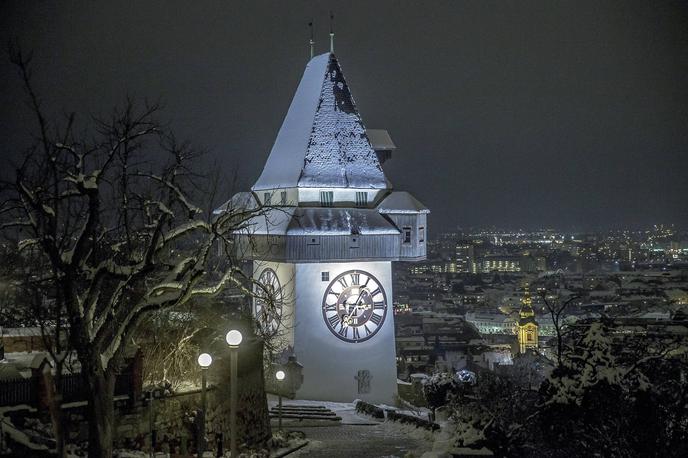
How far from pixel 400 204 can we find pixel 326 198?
3183mm

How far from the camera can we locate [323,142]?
3212 centimetres

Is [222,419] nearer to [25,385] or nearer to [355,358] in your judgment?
[25,385]

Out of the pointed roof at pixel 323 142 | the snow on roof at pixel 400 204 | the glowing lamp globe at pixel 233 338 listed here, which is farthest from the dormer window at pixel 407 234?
the glowing lamp globe at pixel 233 338

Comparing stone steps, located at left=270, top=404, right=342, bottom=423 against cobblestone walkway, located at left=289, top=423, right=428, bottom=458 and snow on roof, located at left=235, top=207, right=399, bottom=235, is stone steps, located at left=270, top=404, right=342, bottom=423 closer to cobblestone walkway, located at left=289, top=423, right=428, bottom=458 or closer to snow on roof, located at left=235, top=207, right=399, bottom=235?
cobblestone walkway, located at left=289, top=423, right=428, bottom=458

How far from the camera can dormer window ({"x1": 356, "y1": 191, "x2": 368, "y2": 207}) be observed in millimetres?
32156

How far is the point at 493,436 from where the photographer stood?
13.5 m

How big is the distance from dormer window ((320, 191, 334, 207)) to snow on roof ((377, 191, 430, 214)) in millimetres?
2017

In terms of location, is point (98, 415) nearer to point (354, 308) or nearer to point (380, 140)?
point (354, 308)

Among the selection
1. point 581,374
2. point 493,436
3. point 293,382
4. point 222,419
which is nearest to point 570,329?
point 581,374

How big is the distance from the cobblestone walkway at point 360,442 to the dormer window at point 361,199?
1077 centimetres

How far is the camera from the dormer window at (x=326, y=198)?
1241 inches

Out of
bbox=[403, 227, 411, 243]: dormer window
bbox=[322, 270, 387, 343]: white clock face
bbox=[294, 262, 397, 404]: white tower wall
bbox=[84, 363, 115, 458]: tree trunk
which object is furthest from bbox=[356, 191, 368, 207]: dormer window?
bbox=[84, 363, 115, 458]: tree trunk

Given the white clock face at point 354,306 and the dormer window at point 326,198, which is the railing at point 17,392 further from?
the dormer window at point 326,198

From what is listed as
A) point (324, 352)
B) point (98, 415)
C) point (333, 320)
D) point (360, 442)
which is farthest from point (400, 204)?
point (98, 415)
